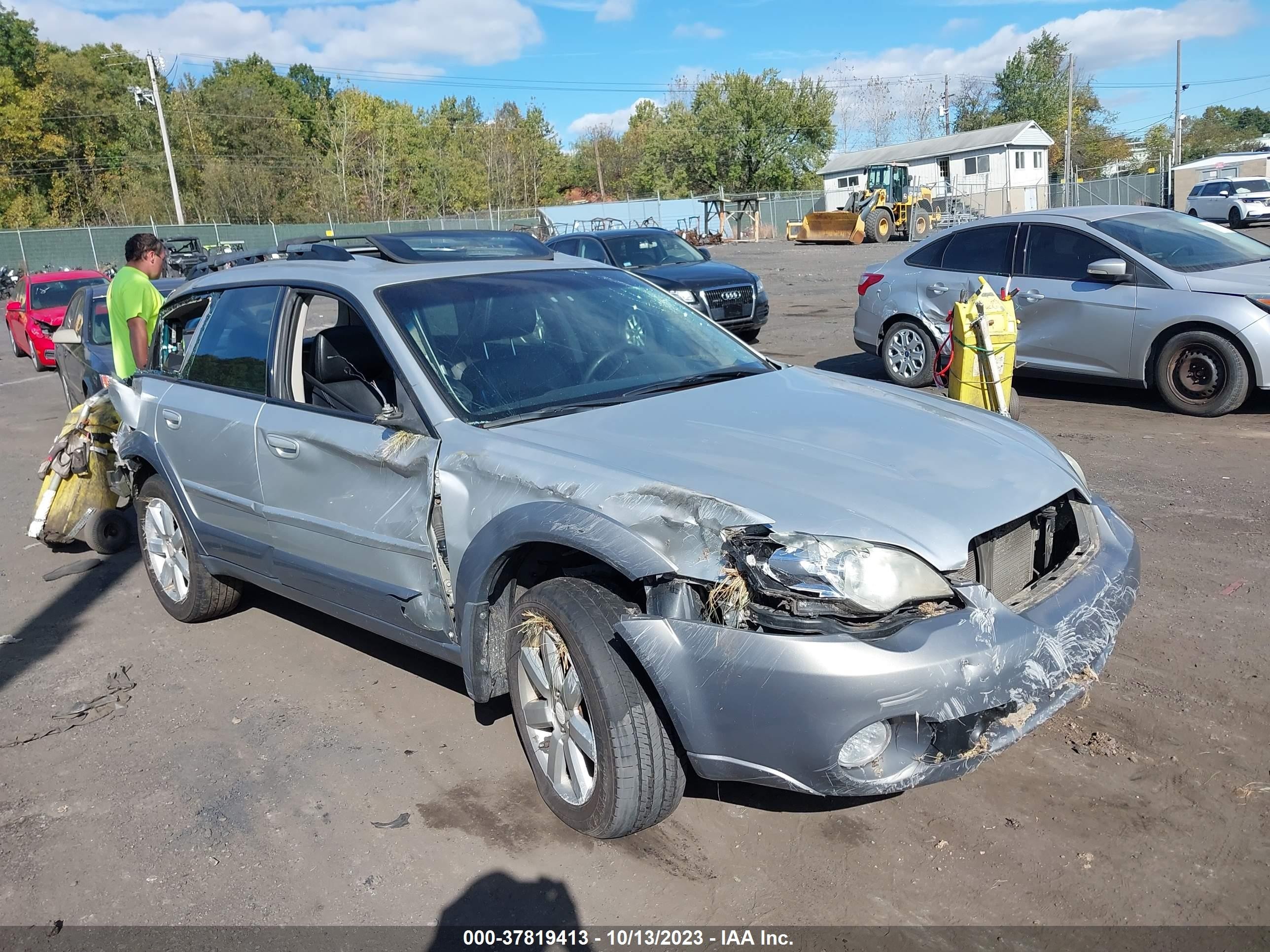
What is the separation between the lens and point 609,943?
2.74 metres

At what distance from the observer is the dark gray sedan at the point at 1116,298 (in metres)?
7.71

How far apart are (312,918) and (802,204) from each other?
55015 mm

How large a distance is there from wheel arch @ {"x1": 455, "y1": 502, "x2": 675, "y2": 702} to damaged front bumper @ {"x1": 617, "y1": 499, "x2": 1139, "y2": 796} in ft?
0.70

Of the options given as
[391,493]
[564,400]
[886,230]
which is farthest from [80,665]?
A: [886,230]

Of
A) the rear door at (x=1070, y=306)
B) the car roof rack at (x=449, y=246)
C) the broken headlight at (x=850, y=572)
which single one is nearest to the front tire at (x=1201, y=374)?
the rear door at (x=1070, y=306)

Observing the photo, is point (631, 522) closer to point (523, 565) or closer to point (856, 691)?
point (523, 565)

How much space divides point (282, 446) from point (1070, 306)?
267 inches

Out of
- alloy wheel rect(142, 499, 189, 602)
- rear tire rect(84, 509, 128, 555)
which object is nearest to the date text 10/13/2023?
alloy wheel rect(142, 499, 189, 602)

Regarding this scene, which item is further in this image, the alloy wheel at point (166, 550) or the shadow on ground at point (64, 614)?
the alloy wheel at point (166, 550)

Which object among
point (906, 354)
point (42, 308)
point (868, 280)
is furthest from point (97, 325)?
point (906, 354)

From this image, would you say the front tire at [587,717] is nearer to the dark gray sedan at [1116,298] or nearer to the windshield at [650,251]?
the dark gray sedan at [1116,298]

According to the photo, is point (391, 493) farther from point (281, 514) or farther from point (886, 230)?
point (886, 230)

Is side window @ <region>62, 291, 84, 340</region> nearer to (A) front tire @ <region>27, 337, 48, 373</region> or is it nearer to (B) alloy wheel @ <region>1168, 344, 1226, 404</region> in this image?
(A) front tire @ <region>27, 337, 48, 373</region>

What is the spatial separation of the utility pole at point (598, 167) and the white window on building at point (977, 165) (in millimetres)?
30858
